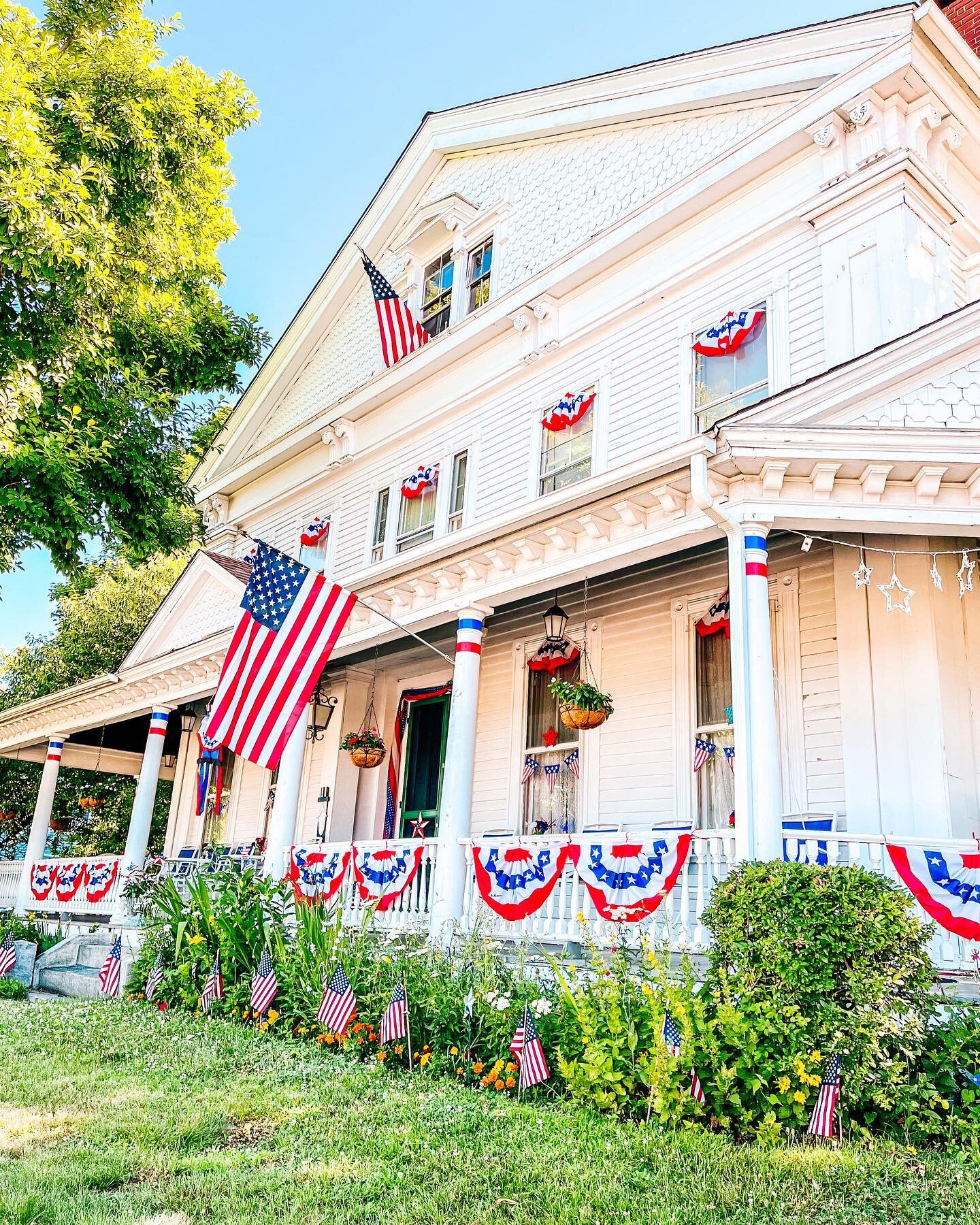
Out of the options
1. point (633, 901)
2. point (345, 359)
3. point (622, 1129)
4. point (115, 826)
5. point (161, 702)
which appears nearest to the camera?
point (622, 1129)

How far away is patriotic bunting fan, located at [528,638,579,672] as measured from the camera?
10.3 m

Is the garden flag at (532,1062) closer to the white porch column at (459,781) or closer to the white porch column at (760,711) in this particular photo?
the white porch column at (760,711)

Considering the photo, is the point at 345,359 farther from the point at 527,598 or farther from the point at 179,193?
the point at 527,598

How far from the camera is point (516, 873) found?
310 inches

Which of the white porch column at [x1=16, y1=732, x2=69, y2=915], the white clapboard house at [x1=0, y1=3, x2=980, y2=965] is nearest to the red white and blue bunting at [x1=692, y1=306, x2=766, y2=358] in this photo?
the white clapboard house at [x1=0, y1=3, x2=980, y2=965]

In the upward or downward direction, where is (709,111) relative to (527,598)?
upward

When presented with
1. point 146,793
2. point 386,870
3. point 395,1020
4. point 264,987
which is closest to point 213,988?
point 264,987

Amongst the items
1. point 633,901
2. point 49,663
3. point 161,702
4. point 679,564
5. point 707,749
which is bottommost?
point 633,901

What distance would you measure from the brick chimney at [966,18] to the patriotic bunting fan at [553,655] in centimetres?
875

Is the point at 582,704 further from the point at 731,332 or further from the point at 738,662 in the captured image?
the point at 731,332

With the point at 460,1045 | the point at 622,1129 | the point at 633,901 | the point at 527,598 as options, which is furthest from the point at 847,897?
the point at 527,598

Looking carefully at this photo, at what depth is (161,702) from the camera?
14523 millimetres

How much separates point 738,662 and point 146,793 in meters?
10.6

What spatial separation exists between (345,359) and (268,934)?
11106 mm
